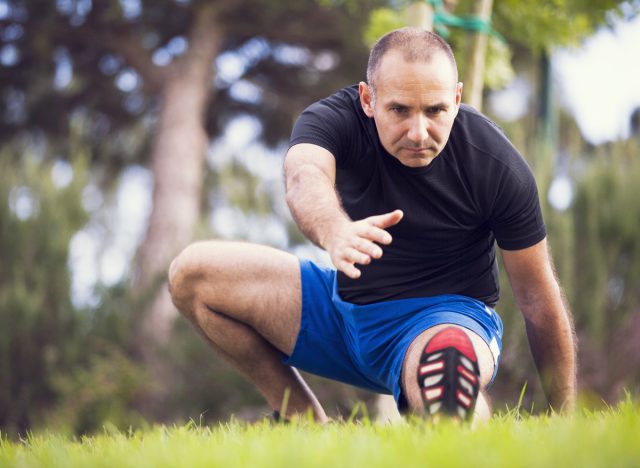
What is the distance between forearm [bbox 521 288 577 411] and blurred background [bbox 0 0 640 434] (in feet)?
7.45

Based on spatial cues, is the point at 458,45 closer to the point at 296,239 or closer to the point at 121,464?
the point at 296,239

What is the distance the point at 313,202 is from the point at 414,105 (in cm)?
63

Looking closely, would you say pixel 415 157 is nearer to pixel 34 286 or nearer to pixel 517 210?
pixel 517 210

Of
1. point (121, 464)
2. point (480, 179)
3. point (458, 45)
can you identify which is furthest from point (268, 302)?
point (458, 45)

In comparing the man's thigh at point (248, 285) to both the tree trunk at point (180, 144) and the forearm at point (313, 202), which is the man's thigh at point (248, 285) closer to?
the forearm at point (313, 202)

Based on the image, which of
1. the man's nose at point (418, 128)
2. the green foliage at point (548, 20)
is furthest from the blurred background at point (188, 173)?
the man's nose at point (418, 128)

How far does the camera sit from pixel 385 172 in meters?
3.43

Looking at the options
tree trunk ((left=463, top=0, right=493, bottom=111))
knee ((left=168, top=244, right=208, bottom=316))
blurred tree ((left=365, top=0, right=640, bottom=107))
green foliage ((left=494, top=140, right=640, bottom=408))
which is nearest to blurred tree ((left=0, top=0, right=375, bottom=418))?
green foliage ((left=494, top=140, right=640, bottom=408))

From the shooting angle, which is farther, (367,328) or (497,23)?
(497,23)

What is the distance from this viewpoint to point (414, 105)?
318 cm

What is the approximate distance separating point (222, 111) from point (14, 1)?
3.48 meters

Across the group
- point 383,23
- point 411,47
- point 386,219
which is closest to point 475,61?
point 383,23

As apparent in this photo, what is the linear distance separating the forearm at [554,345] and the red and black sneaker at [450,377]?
673 millimetres

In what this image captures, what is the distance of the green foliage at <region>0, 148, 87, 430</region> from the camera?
9406 mm
